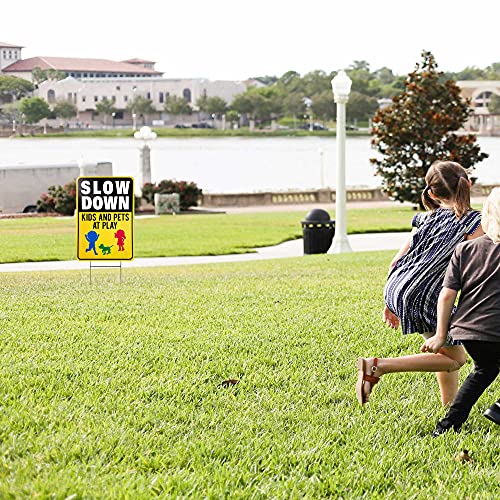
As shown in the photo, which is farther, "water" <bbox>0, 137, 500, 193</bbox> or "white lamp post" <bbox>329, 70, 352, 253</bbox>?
"water" <bbox>0, 137, 500, 193</bbox>

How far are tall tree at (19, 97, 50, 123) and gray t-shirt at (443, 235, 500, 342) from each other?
8716 centimetres

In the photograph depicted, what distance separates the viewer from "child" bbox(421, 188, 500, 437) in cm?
470

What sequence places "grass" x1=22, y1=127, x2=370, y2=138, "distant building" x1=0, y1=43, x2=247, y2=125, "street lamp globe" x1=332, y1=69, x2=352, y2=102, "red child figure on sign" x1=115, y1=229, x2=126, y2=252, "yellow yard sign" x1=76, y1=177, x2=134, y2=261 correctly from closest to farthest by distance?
"yellow yard sign" x1=76, y1=177, x2=134, y2=261 → "red child figure on sign" x1=115, y1=229, x2=126, y2=252 → "street lamp globe" x1=332, y1=69, x2=352, y2=102 → "grass" x1=22, y1=127, x2=370, y2=138 → "distant building" x1=0, y1=43, x2=247, y2=125

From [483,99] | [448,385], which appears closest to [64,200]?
[448,385]

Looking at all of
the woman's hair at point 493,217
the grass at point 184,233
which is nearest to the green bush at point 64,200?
the grass at point 184,233

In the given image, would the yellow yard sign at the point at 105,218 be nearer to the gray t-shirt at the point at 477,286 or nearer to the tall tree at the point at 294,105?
the gray t-shirt at the point at 477,286

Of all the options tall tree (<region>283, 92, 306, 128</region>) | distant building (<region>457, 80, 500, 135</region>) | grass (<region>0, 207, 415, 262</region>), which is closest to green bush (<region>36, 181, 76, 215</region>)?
grass (<region>0, 207, 415, 262</region>)

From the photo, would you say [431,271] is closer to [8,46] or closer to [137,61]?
[8,46]

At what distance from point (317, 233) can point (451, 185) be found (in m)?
12.7

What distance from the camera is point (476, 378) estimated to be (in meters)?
4.84

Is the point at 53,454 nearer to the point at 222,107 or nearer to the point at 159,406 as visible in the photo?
the point at 159,406

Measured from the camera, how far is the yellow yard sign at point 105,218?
10.0 m

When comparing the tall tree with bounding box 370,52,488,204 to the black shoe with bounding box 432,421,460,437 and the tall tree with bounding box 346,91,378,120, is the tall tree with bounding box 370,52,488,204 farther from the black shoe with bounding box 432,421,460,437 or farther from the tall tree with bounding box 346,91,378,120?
the tall tree with bounding box 346,91,378,120

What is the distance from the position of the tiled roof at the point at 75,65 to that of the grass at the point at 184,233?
3262 inches
